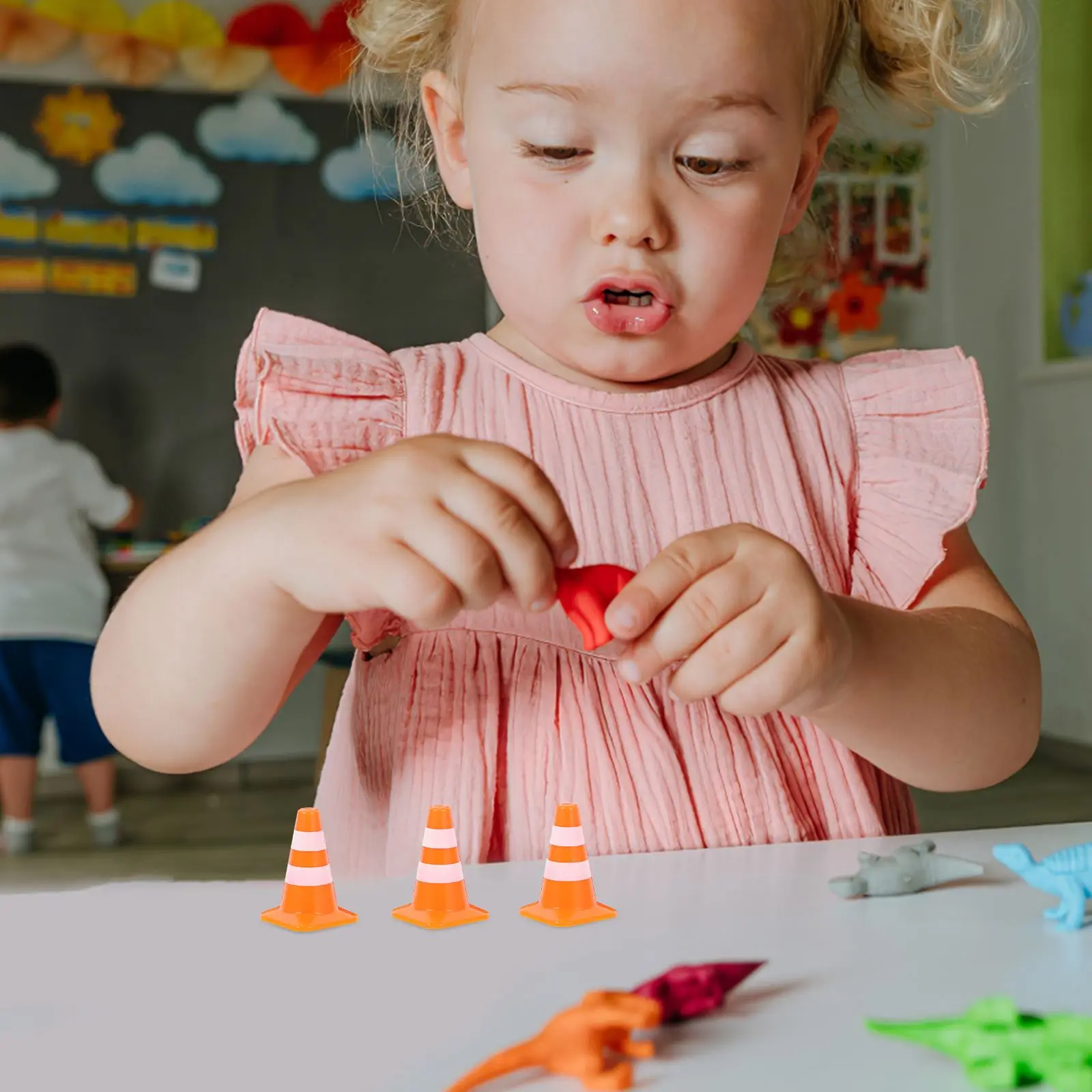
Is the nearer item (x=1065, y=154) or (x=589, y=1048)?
(x=589, y=1048)

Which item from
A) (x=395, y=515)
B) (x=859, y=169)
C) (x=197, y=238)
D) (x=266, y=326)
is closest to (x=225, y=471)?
(x=197, y=238)

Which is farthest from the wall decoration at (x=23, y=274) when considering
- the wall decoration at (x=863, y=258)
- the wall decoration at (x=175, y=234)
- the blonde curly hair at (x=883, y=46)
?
the blonde curly hair at (x=883, y=46)

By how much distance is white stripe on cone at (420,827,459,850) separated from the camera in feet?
1.63

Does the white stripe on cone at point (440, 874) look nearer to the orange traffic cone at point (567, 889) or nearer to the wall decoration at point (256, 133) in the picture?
the orange traffic cone at point (567, 889)

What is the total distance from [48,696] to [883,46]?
3221 mm

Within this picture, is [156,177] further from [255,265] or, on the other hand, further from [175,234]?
[255,265]

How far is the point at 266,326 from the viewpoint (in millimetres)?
851

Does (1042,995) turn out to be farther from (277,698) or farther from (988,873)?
(277,698)

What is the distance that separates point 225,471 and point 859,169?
91.3 inches

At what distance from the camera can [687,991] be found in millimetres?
386

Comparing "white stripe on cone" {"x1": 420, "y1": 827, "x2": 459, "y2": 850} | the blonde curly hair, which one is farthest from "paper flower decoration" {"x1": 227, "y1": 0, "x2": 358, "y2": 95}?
"white stripe on cone" {"x1": 420, "y1": 827, "x2": 459, "y2": 850}

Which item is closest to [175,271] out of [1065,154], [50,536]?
[50,536]

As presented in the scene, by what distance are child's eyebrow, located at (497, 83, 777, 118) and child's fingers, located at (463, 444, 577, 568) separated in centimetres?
24

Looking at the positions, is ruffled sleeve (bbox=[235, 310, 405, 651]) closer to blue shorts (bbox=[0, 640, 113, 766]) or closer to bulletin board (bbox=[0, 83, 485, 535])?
blue shorts (bbox=[0, 640, 113, 766])
